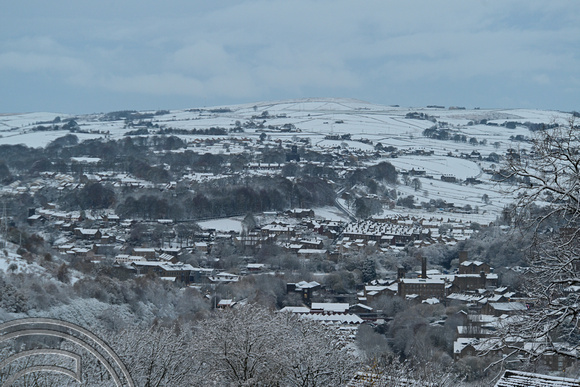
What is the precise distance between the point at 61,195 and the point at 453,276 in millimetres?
32724

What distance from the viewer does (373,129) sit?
98.4m

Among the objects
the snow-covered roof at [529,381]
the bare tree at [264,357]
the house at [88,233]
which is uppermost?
the snow-covered roof at [529,381]

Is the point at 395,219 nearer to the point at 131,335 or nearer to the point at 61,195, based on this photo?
the point at 61,195

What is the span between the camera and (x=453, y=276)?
34.6 m

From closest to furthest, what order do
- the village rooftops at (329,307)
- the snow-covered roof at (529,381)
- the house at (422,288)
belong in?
the snow-covered roof at (529,381)
the village rooftops at (329,307)
the house at (422,288)

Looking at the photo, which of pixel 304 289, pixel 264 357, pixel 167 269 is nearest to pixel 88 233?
pixel 167 269

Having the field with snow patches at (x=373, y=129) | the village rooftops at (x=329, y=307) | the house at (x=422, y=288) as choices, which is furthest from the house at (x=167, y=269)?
the field with snow patches at (x=373, y=129)

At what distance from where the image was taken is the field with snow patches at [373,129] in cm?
6253

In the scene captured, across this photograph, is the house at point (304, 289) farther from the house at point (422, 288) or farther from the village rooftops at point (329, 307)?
the house at point (422, 288)

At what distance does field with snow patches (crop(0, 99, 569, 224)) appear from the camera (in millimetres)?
62531

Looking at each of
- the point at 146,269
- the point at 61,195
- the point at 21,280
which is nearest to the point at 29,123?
the point at 61,195

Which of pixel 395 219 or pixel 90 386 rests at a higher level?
pixel 90 386

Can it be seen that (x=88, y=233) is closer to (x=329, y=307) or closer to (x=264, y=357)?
(x=329, y=307)

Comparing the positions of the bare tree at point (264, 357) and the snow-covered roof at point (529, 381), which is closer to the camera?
the snow-covered roof at point (529, 381)
